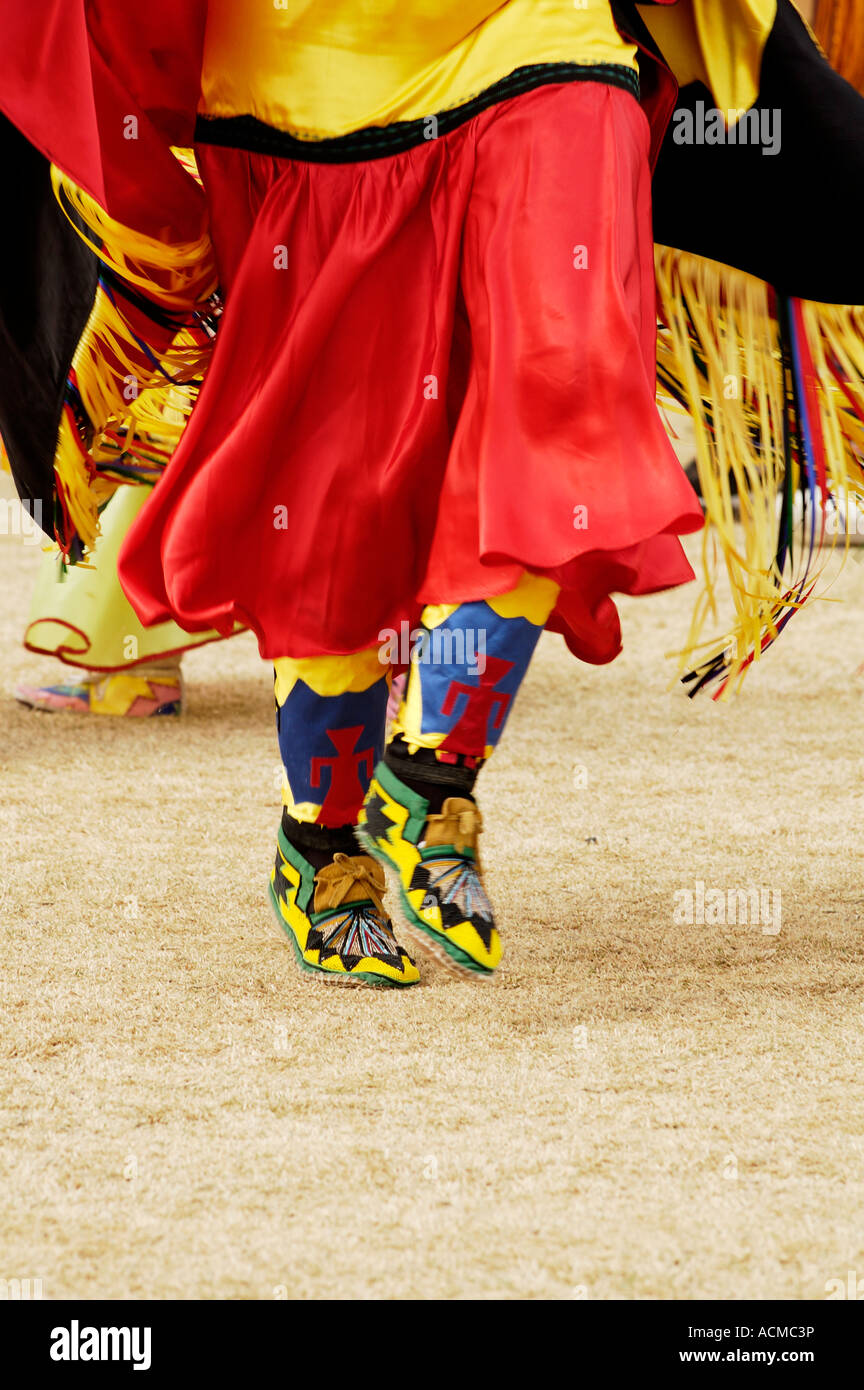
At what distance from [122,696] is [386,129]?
1.28 metres

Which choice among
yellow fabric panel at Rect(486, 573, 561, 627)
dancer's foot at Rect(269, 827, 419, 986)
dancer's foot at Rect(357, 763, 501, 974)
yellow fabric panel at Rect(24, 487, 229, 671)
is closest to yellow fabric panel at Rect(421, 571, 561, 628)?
yellow fabric panel at Rect(486, 573, 561, 627)

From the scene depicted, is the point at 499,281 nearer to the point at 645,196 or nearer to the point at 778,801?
the point at 645,196

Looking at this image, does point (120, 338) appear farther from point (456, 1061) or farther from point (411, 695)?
point (456, 1061)

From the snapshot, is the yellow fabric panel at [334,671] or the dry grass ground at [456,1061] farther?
the yellow fabric panel at [334,671]

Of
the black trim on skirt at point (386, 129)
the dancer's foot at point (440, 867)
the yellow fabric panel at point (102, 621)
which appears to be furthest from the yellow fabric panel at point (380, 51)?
the yellow fabric panel at point (102, 621)

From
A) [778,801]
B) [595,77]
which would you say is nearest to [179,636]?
[778,801]

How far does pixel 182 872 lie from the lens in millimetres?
1665

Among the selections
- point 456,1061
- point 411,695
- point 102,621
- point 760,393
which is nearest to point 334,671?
point 411,695

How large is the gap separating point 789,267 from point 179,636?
1190 mm

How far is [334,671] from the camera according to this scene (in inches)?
53.6

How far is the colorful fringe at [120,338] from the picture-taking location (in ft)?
4.42

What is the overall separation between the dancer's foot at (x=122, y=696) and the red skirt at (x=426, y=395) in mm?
1078

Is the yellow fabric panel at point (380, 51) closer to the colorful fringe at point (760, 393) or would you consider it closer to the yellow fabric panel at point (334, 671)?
the colorful fringe at point (760, 393)
